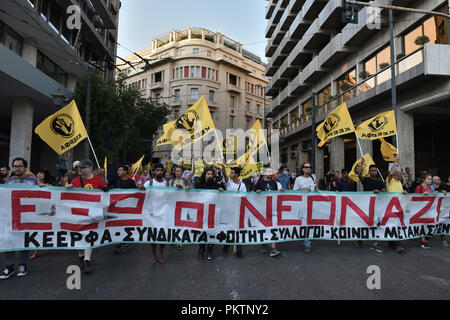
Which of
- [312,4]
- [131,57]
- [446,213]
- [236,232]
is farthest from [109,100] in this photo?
[131,57]

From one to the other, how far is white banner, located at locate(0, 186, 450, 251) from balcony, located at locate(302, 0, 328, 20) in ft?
68.2

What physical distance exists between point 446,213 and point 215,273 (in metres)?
5.43

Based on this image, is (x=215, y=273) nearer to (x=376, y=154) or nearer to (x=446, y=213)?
(x=446, y=213)

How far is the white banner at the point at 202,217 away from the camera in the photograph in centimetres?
436

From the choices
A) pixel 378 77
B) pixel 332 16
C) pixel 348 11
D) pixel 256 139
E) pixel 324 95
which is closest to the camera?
pixel 348 11

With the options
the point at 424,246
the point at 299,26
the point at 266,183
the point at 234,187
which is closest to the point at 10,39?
the point at 234,187

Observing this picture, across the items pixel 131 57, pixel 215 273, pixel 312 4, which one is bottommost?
pixel 215 273

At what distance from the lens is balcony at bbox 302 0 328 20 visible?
21.7 m

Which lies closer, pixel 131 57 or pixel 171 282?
pixel 171 282

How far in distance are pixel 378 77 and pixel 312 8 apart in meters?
11.8

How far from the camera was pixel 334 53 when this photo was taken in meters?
18.1

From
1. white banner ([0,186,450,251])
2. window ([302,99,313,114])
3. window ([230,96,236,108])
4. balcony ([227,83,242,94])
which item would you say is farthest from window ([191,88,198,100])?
white banner ([0,186,450,251])

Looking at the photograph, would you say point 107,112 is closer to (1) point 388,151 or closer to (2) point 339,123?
(2) point 339,123

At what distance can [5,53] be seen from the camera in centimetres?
994
